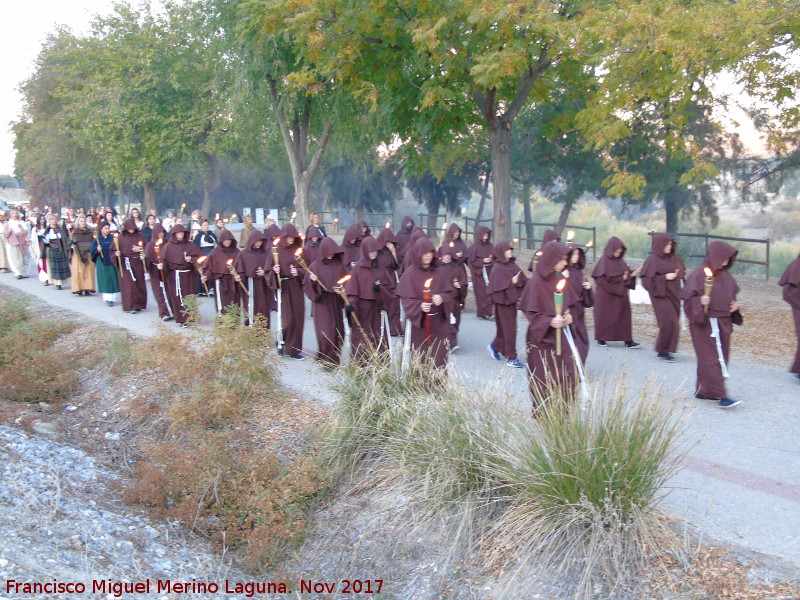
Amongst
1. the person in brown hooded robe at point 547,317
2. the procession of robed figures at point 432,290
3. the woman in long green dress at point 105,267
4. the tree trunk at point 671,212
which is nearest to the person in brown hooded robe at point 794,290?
the procession of robed figures at point 432,290

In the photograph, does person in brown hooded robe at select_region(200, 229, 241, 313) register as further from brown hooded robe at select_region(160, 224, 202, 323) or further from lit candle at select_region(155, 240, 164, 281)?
lit candle at select_region(155, 240, 164, 281)

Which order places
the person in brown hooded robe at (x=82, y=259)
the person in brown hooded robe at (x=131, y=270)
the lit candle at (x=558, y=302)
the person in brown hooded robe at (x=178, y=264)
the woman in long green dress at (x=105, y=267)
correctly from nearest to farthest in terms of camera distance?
the lit candle at (x=558, y=302), the person in brown hooded robe at (x=178, y=264), the person in brown hooded robe at (x=131, y=270), the woman in long green dress at (x=105, y=267), the person in brown hooded robe at (x=82, y=259)

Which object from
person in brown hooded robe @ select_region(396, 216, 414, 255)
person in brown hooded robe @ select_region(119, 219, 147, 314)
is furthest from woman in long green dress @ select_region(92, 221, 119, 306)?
person in brown hooded robe @ select_region(396, 216, 414, 255)

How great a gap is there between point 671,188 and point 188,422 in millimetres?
23422

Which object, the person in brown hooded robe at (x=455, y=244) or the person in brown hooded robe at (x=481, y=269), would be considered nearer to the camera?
the person in brown hooded robe at (x=455, y=244)

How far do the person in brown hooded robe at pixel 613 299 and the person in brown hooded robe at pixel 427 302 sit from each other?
378 cm

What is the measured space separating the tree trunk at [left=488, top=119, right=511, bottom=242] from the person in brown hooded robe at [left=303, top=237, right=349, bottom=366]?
7.12 m

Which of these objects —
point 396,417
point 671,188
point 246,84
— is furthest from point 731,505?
point 671,188

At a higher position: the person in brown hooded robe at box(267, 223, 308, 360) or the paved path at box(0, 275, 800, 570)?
the person in brown hooded robe at box(267, 223, 308, 360)

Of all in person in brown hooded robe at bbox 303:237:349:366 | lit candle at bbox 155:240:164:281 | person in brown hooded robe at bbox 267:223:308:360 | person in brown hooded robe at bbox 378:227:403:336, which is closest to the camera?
person in brown hooded robe at bbox 378:227:403:336

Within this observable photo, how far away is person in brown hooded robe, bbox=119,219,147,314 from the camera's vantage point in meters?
16.7

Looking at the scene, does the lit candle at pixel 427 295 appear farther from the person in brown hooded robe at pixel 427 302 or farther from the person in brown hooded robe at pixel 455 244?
the person in brown hooded robe at pixel 455 244

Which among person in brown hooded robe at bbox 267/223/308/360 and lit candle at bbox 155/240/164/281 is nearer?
person in brown hooded robe at bbox 267/223/308/360

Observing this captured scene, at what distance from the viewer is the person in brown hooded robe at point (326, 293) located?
448 inches
